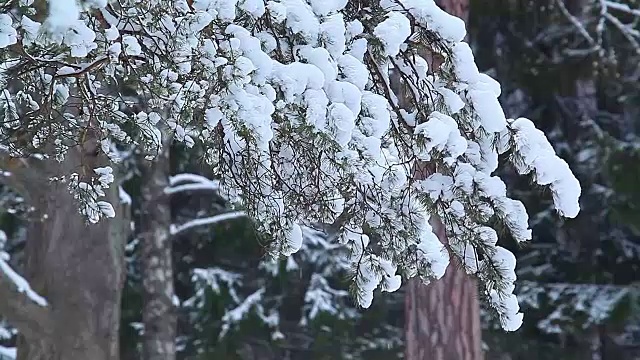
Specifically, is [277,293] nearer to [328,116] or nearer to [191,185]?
[191,185]

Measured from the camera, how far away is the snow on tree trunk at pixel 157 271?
23.9ft

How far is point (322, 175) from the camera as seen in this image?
2.66 metres

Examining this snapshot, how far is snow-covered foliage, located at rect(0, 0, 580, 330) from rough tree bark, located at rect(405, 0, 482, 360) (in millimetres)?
2587

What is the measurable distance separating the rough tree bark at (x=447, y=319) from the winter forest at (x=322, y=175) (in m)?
0.01

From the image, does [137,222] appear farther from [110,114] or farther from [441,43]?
[441,43]

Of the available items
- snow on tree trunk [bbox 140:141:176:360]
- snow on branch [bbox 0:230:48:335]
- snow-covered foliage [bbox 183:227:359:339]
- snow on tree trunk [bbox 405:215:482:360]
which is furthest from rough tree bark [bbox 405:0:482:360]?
snow-covered foliage [bbox 183:227:359:339]

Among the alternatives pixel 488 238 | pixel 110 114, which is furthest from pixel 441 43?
pixel 110 114

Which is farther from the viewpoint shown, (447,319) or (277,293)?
(277,293)

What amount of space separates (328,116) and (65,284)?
3622 millimetres

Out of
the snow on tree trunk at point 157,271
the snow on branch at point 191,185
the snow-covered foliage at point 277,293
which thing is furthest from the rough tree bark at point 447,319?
the snow-covered foliage at point 277,293

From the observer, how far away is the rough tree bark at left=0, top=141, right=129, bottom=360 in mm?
5273

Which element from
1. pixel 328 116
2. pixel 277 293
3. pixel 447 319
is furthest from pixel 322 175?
pixel 277 293

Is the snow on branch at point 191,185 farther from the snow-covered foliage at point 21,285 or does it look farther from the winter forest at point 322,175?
the snow-covered foliage at point 21,285

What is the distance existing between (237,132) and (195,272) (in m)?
6.86
